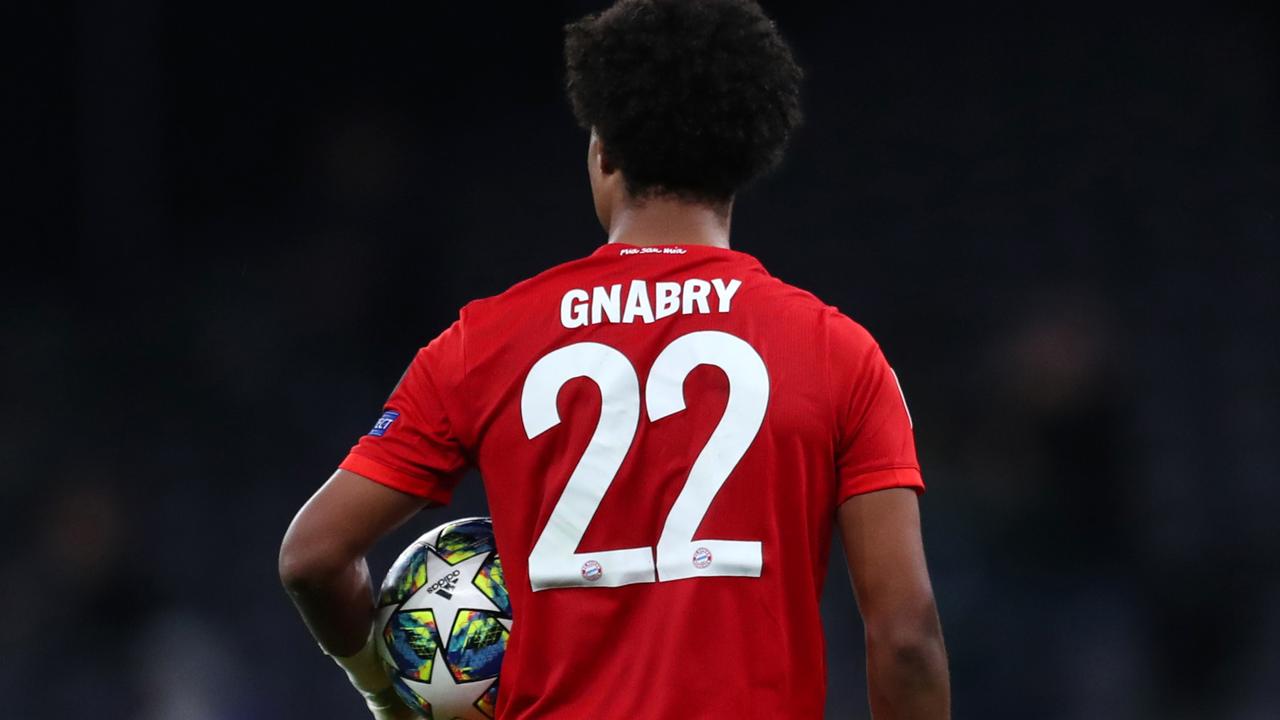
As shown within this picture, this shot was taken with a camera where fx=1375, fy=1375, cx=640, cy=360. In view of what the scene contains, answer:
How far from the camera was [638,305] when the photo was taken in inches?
59.4

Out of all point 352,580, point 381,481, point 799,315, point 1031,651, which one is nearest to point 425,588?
point 352,580

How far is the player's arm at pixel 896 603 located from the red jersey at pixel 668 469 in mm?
29

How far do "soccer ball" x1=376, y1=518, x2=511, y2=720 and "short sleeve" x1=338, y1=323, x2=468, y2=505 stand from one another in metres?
0.25

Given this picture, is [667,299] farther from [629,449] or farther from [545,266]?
[545,266]

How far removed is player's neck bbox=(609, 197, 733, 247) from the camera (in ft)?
5.19

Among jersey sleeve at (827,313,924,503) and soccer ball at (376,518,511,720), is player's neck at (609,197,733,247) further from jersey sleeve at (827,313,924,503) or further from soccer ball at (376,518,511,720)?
soccer ball at (376,518,511,720)

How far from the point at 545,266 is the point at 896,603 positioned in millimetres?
5208

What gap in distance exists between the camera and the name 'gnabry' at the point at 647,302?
4.92ft

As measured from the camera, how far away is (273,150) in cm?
655

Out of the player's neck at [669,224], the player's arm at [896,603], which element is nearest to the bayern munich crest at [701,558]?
the player's arm at [896,603]

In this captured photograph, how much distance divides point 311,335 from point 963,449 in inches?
118

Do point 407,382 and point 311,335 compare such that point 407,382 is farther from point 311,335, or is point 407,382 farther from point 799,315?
point 311,335

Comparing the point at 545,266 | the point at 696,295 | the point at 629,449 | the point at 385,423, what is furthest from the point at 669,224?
the point at 545,266

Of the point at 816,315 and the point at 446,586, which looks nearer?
the point at 816,315
